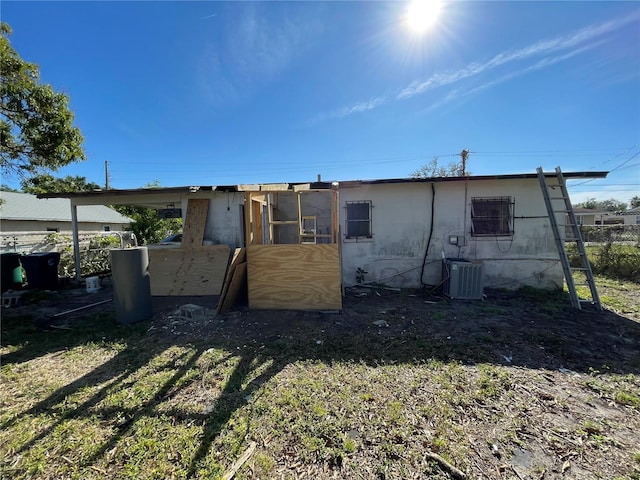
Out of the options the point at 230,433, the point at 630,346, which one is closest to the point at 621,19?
the point at 630,346

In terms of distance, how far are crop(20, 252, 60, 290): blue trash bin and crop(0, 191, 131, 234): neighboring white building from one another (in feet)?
21.9

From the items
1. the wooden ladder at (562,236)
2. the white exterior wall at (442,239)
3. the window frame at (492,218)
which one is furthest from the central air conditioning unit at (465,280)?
the wooden ladder at (562,236)

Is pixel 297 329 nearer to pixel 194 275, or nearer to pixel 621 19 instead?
pixel 194 275

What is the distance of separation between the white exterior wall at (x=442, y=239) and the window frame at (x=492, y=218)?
11 centimetres

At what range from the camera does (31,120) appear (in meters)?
5.36

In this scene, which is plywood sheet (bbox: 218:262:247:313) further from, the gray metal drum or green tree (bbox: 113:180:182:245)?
green tree (bbox: 113:180:182:245)

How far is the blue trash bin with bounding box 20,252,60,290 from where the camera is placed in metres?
7.14

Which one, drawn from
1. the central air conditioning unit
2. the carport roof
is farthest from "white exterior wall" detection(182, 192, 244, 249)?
the central air conditioning unit

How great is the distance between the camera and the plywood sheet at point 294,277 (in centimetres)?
511

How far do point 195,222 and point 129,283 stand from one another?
291cm

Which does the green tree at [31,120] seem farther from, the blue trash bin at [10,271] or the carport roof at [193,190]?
the blue trash bin at [10,271]

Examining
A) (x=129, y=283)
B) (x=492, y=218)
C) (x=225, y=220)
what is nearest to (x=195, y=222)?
(x=225, y=220)

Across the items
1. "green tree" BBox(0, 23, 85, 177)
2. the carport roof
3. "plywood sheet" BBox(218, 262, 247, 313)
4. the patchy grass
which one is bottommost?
the patchy grass

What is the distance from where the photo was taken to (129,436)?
216 cm
